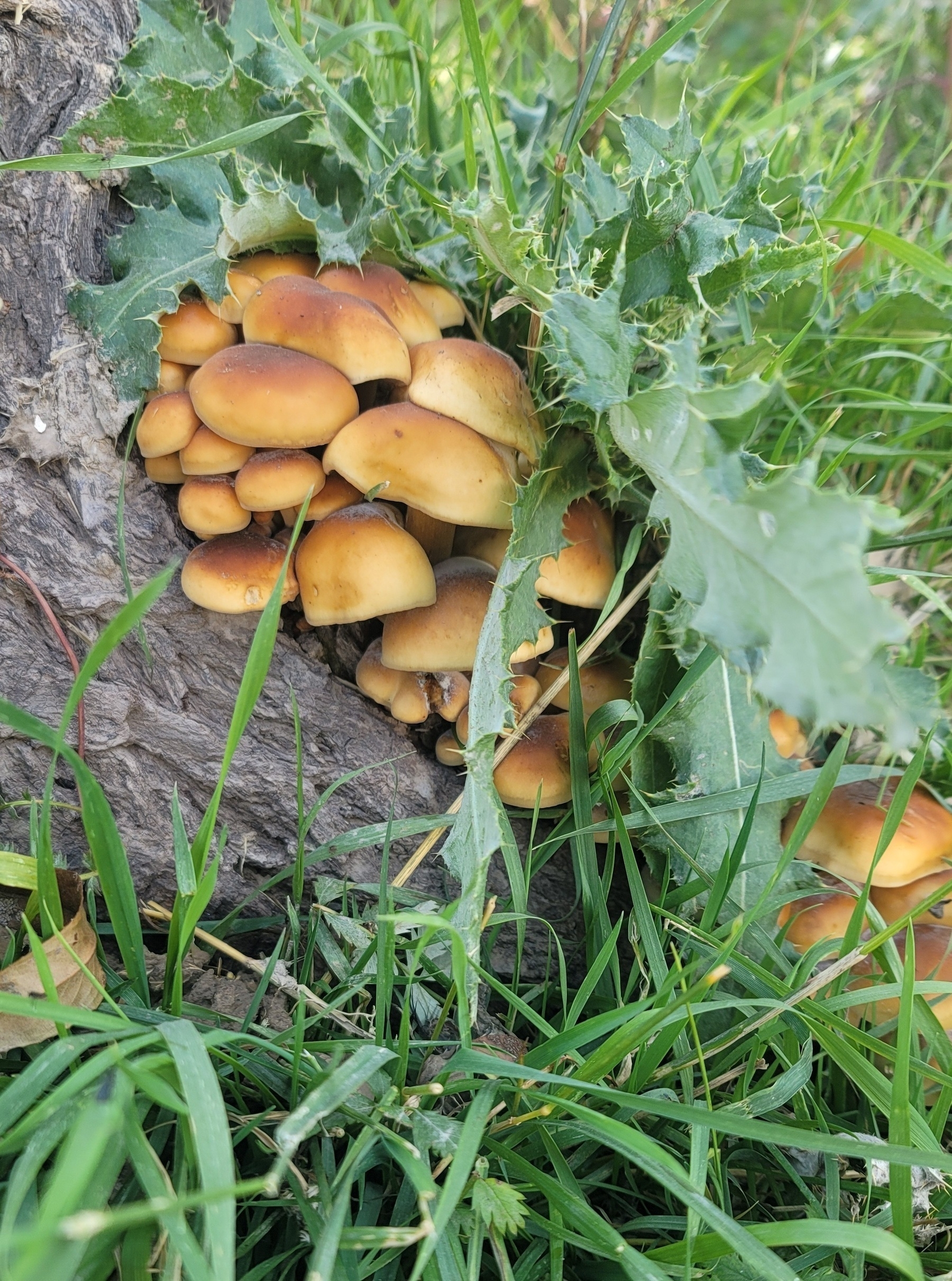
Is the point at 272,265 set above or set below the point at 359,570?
above

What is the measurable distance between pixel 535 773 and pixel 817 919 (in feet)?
2.15

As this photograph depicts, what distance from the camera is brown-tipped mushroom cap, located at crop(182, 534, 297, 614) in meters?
1.48

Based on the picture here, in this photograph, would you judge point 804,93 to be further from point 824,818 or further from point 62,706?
point 62,706

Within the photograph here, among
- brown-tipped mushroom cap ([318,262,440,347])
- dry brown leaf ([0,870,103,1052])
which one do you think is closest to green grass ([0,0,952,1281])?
dry brown leaf ([0,870,103,1052])

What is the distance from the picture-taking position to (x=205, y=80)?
182cm

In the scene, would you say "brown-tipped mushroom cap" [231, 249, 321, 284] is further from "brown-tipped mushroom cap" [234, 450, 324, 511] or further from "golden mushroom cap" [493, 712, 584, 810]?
"golden mushroom cap" [493, 712, 584, 810]

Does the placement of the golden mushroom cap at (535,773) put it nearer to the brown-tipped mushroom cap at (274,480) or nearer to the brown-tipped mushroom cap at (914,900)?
the brown-tipped mushroom cap at (274,480)

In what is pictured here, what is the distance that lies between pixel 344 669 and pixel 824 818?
1.03m

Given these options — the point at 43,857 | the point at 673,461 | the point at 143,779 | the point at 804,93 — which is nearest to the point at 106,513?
the point at 143,779

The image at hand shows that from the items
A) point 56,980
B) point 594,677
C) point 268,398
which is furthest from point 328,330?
point 56,980

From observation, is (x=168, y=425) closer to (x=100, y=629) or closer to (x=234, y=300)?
(x=234, y=300)

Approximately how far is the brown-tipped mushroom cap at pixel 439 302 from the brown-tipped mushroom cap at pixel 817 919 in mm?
1368

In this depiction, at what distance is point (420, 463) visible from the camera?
1.45 meters

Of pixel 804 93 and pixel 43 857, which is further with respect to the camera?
pixel 804 93
